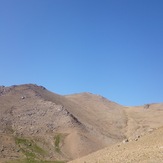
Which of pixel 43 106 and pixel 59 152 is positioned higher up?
pixel 43 106

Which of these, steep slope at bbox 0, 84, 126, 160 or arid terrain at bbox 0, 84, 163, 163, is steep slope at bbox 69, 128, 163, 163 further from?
steep slope at bbox 0, 84, 126, 160

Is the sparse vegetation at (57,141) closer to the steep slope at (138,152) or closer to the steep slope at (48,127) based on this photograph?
Answer: the steep slope at (48,127)

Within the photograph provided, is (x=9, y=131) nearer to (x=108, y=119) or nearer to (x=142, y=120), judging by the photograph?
(x=108, y=119)

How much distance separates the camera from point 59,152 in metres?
126

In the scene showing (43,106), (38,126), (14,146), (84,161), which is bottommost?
(84,161)

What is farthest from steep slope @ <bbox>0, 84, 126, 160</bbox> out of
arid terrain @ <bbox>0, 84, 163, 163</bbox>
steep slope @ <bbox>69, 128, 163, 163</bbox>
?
steep slope @ <bbox>69, 128, 163, 163</bbox>

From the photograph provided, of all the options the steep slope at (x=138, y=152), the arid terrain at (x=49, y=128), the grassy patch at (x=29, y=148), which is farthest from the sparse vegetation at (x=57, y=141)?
the steep slope at (x=138, y=152)

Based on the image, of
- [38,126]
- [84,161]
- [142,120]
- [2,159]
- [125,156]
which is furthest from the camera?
[142,120]

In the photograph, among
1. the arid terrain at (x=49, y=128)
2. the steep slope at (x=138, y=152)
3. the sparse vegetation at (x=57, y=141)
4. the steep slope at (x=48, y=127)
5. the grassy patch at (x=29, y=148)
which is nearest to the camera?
the steep slope at (x=138, y=152)

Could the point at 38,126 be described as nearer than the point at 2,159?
No

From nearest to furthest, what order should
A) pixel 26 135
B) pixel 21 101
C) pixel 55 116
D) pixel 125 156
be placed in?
pixel 125 156, pixel 26 135, pixel 55 116, pixel 21 101

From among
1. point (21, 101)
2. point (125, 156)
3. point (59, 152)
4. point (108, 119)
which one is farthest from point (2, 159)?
point (108, 119)

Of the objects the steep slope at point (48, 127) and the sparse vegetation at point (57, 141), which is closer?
the steep slope at point (48, 127)

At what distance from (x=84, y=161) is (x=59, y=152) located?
8519 centimetres
